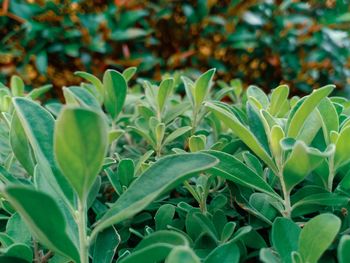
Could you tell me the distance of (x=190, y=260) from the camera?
45 centimetres

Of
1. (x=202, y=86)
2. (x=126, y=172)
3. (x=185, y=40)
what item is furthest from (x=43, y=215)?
(x=185, y=40)

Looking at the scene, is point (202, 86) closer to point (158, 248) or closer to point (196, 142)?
point (196, 142)

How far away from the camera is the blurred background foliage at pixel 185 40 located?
2518mm

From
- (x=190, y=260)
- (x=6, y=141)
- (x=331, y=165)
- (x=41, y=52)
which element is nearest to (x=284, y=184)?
(x=331, y=165)

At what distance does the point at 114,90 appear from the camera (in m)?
0.97

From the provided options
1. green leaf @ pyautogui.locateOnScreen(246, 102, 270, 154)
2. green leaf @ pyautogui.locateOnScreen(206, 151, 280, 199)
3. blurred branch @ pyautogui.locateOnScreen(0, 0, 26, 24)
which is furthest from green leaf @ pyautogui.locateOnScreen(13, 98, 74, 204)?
blurred branch @ pyautogui.locateOnScreen(0, 0, 26, 24)

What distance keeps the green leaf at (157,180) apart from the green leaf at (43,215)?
0.04 meters

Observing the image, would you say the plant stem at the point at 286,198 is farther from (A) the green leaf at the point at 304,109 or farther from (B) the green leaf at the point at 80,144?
(B) the green leaf at the point at 80,144

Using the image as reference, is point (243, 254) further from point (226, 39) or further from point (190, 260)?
point (226, 39)

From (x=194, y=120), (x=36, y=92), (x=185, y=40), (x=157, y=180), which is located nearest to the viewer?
(x=157, y=180)

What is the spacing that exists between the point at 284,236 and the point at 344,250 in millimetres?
111

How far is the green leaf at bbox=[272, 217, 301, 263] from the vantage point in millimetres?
622

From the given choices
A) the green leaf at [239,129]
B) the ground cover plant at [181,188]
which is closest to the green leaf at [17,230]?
the ground cover plant at [181,188]

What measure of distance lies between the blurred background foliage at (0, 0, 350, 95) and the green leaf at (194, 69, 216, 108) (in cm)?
162
